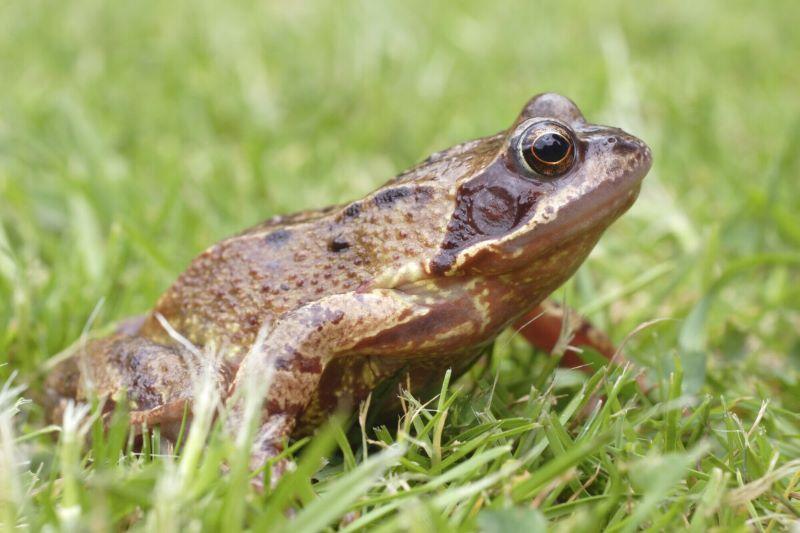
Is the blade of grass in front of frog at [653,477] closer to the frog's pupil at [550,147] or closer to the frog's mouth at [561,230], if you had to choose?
the frog's mouth at [561,230]

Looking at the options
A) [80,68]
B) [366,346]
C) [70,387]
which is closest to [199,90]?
[80,68]

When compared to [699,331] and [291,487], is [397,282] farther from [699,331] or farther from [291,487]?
[699,331]

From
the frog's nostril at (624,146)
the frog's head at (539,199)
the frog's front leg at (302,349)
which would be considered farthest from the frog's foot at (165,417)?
the frog's nostril at (624,146)

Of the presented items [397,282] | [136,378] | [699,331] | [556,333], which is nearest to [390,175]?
[556,333]

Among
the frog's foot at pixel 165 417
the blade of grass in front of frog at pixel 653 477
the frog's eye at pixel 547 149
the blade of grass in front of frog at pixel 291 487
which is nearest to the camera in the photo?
the blade of grass in front of frog at pixel 291 487

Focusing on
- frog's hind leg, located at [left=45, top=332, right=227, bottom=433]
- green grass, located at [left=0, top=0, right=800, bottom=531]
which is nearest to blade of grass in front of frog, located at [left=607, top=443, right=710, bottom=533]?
green grass, located at [left=0, top=0, right=800, bottom=531]

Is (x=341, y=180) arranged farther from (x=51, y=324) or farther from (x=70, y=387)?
(x=70, y=387)
